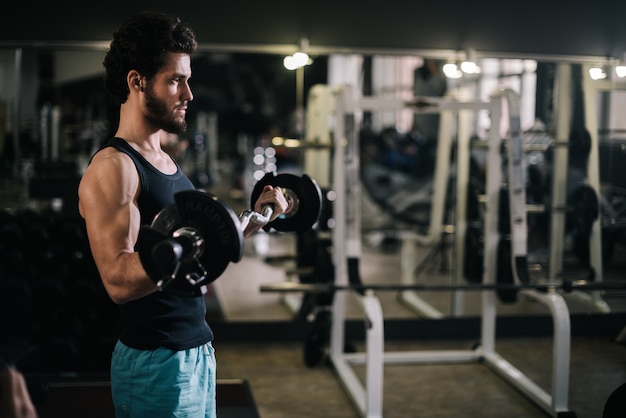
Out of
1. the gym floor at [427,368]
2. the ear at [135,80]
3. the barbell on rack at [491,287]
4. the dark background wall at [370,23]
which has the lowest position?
the gym floor at [427,368]

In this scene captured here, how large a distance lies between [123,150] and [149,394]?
20.2 inches

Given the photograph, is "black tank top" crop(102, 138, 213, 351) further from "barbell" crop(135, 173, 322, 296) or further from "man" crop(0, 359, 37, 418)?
"man" crop(0, 359, 37, 418)

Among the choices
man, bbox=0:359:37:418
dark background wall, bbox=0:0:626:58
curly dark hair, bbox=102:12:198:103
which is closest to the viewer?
man, bbox=0:359:37:418

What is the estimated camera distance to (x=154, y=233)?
134cm

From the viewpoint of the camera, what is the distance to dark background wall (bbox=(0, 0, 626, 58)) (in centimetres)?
411

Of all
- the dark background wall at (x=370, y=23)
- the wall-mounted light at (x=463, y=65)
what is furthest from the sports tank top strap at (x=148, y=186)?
the wall-mounted light at (x=463, y=65)

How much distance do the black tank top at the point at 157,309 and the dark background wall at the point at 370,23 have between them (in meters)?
2.76

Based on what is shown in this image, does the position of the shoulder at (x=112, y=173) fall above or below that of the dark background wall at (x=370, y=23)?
below

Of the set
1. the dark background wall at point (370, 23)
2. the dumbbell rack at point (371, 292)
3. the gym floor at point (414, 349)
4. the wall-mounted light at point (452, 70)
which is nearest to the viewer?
the dumbbell rack at point (371, 292)

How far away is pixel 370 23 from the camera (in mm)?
4379

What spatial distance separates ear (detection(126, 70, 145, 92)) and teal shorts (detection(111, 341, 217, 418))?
21.7 inches

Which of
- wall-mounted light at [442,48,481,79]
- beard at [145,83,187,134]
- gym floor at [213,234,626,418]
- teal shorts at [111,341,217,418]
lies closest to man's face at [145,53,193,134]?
beard at [145,83,187,134]

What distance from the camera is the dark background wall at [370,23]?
4.11 m

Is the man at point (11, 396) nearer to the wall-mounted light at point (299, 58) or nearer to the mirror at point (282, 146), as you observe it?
the mirror at point (282, 146)
